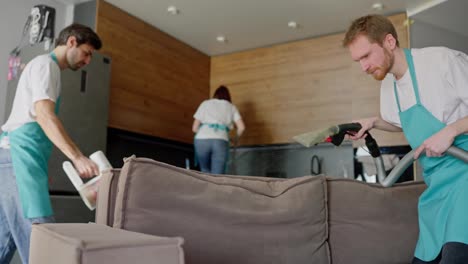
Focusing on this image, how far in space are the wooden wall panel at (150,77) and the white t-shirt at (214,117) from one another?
1.72ft

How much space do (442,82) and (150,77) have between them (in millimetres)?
3541

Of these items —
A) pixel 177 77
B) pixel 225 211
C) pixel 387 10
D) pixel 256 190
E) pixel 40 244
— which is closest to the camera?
pixel 40 244

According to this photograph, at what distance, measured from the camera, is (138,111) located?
13.9 ft

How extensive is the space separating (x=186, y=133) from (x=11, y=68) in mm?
1981

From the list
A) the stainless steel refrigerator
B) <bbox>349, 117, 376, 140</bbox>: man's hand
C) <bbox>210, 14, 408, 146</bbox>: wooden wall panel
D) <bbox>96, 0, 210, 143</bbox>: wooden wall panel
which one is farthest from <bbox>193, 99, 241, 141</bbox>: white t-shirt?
<bbox>349, 117, 376, 140</bbox>: man's hand

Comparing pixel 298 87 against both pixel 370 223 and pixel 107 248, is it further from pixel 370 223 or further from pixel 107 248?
pixel 107 248

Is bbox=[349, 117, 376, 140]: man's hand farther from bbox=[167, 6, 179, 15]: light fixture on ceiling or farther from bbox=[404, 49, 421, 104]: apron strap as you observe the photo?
bbox=[167, 6, 179, 15]: light fixture on ceiling

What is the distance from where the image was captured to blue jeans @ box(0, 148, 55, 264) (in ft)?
5.25

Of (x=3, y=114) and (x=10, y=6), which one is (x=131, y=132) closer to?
(x=3, y=114)

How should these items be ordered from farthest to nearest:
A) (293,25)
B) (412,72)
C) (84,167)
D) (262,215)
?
(293,25) < (84,167) < (412,72) < (262,215)

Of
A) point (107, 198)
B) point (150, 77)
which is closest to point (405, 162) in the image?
point (107, 198)

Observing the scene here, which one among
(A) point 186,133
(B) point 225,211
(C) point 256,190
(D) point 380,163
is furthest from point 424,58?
(A) point 186,133

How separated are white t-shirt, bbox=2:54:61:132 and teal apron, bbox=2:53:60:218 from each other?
1.5 inches

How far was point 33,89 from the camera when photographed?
1.73m
